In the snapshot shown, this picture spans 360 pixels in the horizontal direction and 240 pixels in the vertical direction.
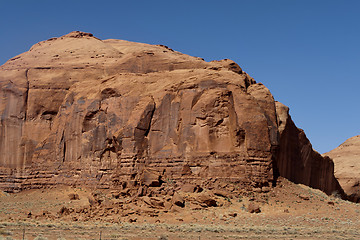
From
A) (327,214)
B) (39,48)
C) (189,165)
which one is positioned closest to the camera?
(327,214)

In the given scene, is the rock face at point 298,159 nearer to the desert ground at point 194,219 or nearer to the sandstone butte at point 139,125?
the sandstone butte at point 139,125

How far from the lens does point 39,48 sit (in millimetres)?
64188

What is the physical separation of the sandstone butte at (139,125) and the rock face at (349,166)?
75.0ft

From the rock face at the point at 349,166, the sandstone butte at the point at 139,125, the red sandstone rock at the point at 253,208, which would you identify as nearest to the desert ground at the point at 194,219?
the red sandstone rock at the point at 253,208

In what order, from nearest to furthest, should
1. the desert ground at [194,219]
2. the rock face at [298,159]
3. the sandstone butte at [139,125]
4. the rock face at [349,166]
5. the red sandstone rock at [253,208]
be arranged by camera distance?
the desert ground at [194,219]
the red sandstone rock at [253,208]
the sandstone butte at [139,125]
the rock face at [298,159]
the rock face at [349,166]

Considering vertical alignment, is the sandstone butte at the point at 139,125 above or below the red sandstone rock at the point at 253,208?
above

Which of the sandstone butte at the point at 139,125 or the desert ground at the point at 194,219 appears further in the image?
the sandstone butte at the point at 139,125

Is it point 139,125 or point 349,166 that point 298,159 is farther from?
point 349,166

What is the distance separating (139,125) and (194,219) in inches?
474

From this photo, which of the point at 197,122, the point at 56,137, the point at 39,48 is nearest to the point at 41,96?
the point at 56,137

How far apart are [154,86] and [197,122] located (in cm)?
670

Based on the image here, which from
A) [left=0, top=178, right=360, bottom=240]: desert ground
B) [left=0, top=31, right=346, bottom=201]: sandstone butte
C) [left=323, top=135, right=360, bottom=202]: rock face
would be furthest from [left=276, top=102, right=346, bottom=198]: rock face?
[left=323, top=135, right=360, bottom=202]: rock face

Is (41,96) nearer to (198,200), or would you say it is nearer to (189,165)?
(189,165)

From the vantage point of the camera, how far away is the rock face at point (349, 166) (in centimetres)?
8269
